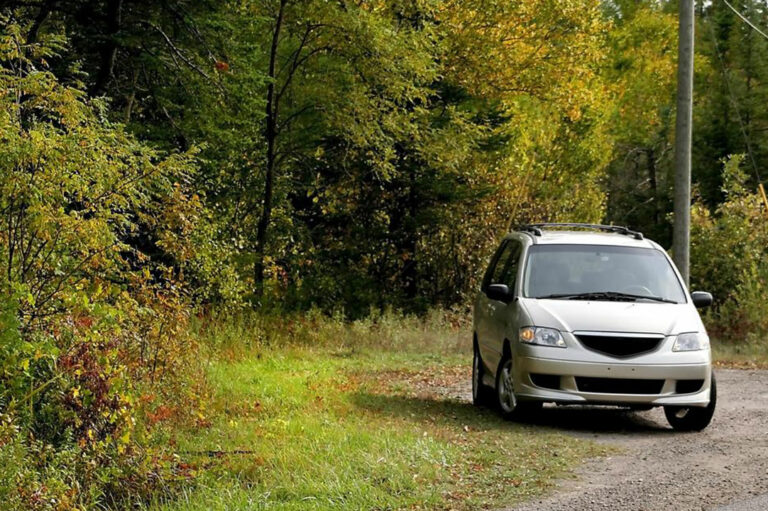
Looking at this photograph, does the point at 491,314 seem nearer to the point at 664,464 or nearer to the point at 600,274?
the point at 600,274

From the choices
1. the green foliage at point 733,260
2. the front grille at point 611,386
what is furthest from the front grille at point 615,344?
the green foliage at point 733,260

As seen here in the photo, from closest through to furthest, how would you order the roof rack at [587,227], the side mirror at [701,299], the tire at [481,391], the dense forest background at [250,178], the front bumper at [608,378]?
A: the dense forest background at [250,178]
the front bumper at [608,378]
the side mirror at [701,299]
the roof rack at [587,227]
the tire at [481,391]

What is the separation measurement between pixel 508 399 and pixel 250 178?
1249 centimetres

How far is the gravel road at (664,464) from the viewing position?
26.8 ft

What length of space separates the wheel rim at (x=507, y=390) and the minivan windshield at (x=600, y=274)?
841 millimetres

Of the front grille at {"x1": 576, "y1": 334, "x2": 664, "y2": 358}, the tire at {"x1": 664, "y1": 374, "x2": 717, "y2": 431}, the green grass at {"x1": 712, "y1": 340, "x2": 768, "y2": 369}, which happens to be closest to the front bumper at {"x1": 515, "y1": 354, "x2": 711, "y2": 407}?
the front grille at {"x1": 576, "y1": 334, "x2": 664, "y2": 358}

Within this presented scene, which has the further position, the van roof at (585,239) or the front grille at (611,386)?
the van roof at (585,239)

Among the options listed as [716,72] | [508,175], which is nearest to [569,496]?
[508,175]

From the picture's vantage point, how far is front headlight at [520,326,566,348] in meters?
11.3

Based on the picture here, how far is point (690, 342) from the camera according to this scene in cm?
1151

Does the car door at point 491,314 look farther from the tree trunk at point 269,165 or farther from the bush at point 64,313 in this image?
the tree trunk at point 269,165

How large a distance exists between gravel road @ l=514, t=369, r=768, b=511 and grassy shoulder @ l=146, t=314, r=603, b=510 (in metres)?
0.37

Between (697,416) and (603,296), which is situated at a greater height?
(603,296)

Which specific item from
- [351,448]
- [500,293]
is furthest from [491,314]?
[351,448]
